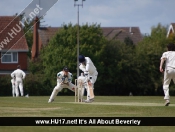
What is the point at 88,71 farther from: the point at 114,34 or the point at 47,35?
the point at 114,34

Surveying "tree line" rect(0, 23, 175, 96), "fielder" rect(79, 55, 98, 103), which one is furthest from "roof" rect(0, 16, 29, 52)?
"fielder" rect(79, 55, 98, 103)

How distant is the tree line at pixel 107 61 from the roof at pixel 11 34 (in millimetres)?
2863

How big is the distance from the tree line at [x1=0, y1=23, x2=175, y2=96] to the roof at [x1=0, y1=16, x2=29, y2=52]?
2863 mm

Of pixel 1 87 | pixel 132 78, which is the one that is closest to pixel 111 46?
pixel 132 78

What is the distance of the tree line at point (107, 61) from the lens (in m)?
75.1

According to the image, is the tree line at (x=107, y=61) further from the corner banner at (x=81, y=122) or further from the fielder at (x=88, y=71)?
the corner banner at (x=81, y=122)

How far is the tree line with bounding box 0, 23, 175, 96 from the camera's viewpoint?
246ft

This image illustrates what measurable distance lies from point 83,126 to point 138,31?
367 feet

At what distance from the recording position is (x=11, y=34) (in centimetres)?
7206

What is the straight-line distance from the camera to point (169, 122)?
1734 centimetres

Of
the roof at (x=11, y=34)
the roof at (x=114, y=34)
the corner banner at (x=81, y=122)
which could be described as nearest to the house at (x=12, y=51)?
the roof at (x=11, y=34)

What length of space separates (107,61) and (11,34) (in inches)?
503

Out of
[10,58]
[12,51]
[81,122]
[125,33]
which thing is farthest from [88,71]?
[125,33]

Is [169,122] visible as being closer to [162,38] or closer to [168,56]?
[168,56]
